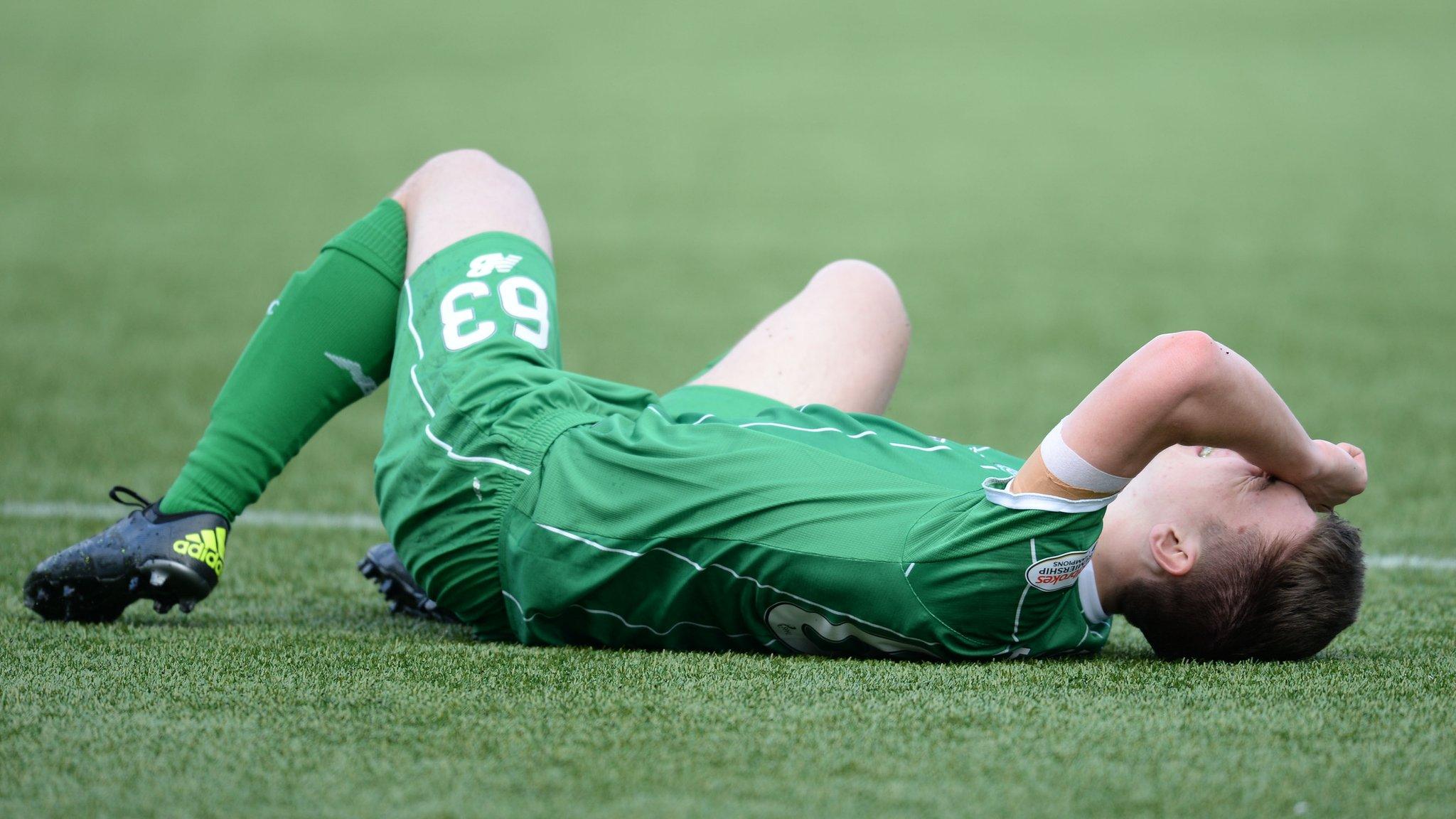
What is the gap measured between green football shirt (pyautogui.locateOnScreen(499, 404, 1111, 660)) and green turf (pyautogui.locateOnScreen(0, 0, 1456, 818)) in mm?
59

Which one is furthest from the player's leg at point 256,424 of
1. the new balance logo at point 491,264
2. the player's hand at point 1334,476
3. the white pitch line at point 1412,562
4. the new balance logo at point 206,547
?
the white pitch line at point 1412,562

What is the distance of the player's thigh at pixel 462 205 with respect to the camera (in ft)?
7.16

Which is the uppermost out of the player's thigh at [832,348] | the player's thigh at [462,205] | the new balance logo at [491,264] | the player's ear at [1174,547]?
the player's thigh at [462,205]

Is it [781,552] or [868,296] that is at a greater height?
[868,296]

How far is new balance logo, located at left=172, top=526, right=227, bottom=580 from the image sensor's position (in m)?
1.98

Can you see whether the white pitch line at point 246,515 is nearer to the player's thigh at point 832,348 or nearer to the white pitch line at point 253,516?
the white pitch line at point 253,516

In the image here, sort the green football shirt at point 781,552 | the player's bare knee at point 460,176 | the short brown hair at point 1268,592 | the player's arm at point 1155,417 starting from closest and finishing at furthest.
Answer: the player's arm at point 1155,417, the green football shirt at point 781,552, the short brown hair at point 1268,592, the player's bare knee at point 460,176

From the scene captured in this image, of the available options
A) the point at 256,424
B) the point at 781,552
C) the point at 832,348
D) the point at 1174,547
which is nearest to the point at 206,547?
the point at 256,424

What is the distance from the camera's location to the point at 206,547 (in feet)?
6.56

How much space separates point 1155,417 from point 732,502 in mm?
501

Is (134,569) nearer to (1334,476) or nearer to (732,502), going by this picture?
(732,502)

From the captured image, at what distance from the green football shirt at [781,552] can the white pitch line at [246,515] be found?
3.97 feet

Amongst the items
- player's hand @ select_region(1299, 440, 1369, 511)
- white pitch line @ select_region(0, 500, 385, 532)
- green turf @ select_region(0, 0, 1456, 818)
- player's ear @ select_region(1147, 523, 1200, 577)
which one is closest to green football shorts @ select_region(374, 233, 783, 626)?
green turf @ select_region(0, 0, 1456, 818)

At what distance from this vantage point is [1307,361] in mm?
5129
